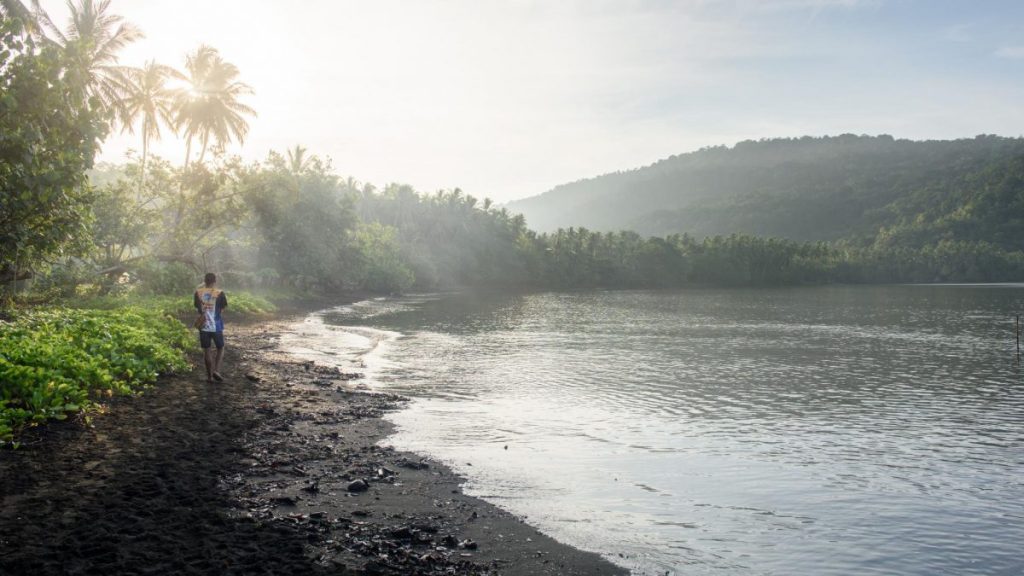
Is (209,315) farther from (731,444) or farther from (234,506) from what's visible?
(731,444)

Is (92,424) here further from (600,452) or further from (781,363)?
(781,363)

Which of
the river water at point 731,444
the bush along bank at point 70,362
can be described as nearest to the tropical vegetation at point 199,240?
the bush along bank at point 70,362

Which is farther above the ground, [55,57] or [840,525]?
[55,57]

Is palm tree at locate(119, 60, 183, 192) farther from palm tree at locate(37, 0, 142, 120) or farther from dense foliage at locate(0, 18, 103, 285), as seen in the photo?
dense foliage at locate(0, 18, 103, 285)

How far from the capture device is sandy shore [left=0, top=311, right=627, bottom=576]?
242 inches

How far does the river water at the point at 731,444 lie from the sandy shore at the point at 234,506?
1.01m

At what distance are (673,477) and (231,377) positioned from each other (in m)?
11.6

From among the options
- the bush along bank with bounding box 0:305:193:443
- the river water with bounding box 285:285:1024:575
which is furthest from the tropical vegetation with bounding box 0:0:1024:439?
the river water with bounding box 285:285:1024:575

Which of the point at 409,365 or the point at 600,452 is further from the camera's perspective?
the point at 409,365

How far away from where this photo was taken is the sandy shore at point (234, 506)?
20.2ft

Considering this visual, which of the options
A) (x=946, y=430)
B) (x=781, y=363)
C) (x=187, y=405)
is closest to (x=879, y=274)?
(x=781, y=363)

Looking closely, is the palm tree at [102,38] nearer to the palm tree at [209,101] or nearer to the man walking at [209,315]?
the palm tree at [209,101]

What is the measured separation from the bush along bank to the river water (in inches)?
214

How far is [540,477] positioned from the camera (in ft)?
36.3
